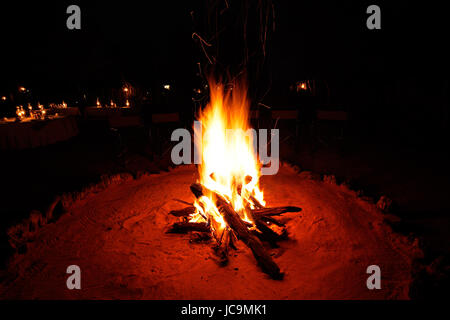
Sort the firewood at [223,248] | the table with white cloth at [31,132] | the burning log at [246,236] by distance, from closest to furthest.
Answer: the burning log at [246,236] < the firewood at [223,248] < the table with white cloth at [31,132]

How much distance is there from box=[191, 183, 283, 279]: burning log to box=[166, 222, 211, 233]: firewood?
→ 338 mm

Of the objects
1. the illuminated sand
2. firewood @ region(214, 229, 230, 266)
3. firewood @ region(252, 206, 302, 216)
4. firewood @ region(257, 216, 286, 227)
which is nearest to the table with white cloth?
the illuminated sand

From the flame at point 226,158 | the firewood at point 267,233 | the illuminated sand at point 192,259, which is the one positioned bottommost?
the illuminated sand at point 192,259

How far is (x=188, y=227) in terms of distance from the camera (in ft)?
11.6

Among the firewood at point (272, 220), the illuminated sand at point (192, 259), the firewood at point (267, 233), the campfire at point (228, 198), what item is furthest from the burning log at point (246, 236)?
the firewood at point (272, 220)

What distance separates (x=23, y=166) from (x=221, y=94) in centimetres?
662

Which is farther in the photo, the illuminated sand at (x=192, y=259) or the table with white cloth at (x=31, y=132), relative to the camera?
the table with white cloth at (x=31, y=132)

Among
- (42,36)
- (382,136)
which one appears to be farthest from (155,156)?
(42,36)

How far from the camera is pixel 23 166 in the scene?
7254 millimetres

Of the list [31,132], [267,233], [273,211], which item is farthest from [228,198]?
[31,132]

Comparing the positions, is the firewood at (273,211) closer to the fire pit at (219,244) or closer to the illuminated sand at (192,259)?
the fire pit at (219,244)

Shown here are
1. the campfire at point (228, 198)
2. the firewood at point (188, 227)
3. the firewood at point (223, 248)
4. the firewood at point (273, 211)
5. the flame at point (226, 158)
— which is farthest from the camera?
the flame at point (226, 158)

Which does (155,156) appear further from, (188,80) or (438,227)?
(188,80)

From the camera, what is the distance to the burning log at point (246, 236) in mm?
2721
